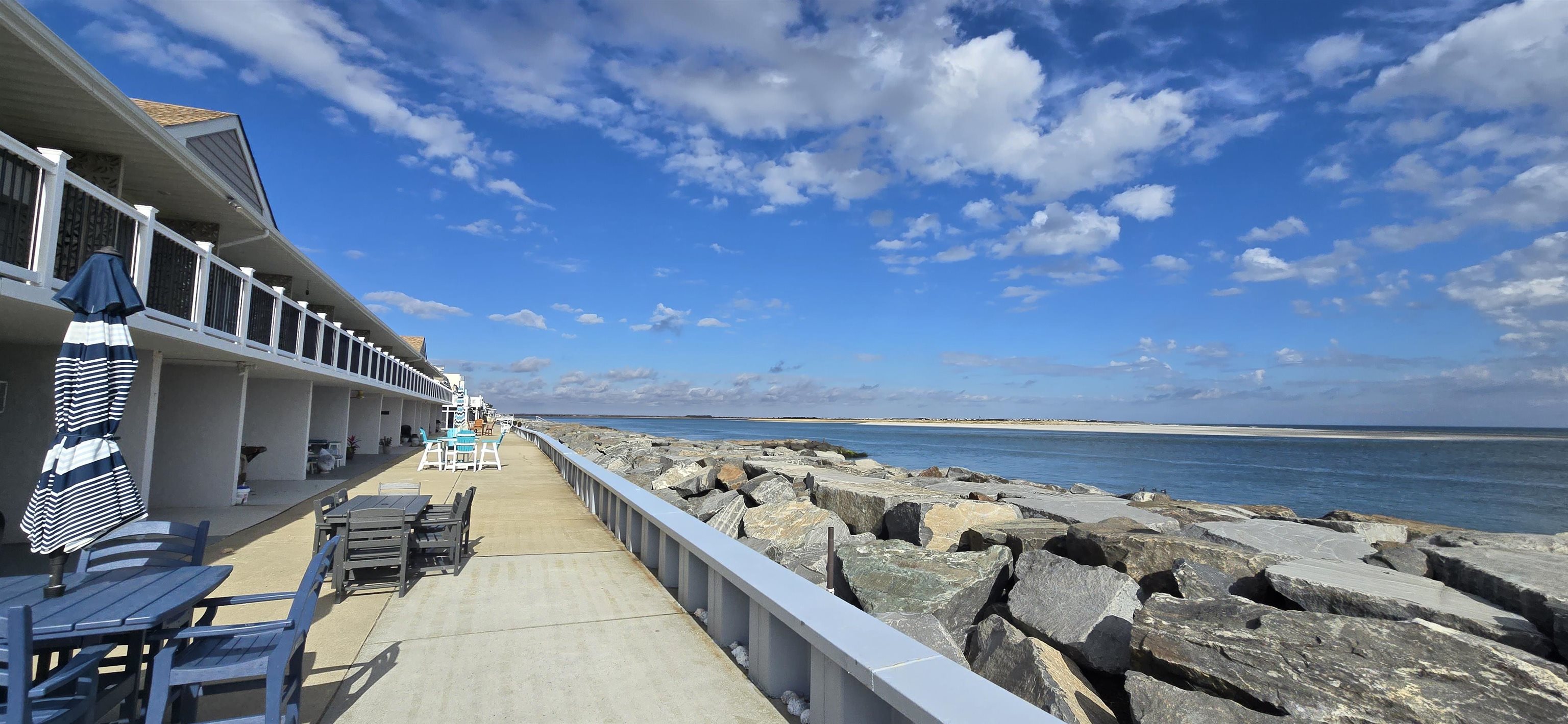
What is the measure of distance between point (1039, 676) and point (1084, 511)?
4.88 m

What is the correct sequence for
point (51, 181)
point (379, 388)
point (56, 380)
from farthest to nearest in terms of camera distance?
point (379, 388) < point (51, 181) < point (56, 380)

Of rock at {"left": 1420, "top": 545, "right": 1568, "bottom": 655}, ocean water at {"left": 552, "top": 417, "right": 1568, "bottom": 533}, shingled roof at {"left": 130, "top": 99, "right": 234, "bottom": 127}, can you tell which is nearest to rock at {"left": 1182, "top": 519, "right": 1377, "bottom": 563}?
rock at {"left": 1420, "top": 545, "right": 1568, "bottom": 655}

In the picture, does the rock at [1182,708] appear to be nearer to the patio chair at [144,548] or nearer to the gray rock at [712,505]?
the patio chair at [144,548]

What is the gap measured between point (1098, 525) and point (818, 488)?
355 centimetres

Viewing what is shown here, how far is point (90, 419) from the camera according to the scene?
14.1 ft

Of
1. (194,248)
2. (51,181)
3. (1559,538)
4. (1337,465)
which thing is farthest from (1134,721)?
(1337,465)

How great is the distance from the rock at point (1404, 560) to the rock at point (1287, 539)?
5.1 inches

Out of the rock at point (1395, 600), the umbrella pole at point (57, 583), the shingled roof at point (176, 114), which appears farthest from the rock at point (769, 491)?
the shingled roof at point (176, 114)

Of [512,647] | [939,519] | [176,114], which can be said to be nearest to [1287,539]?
[939,519]

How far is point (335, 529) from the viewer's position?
5883 mm

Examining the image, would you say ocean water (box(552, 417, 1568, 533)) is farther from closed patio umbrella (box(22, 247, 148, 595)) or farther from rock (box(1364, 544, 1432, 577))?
closed patio umbrella (box(22, 247, 148, 595))

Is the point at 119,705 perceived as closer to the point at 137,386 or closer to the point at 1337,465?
the point at 137,386

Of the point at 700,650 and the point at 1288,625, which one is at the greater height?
the point at 1288,625

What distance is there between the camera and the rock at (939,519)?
6.87 m
